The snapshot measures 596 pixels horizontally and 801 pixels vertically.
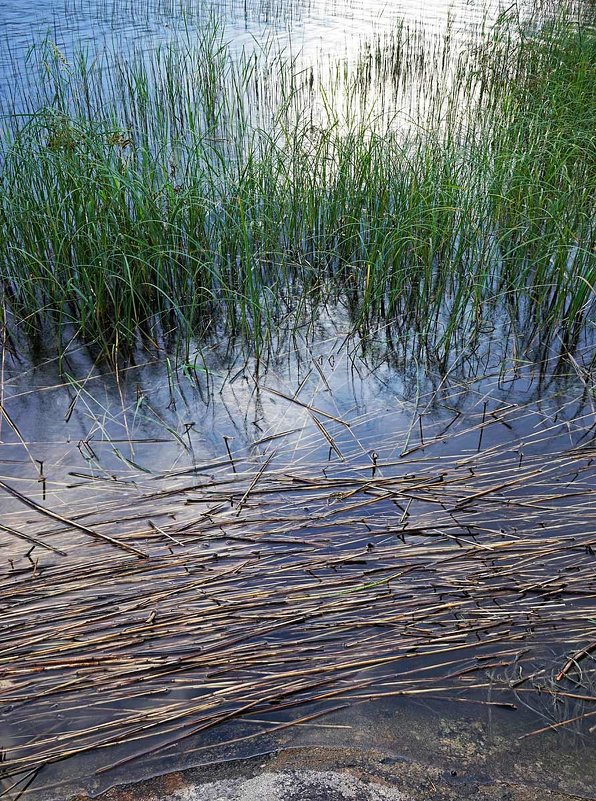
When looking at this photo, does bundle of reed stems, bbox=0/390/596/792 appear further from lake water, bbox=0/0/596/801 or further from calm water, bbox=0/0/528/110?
calm water, bbox=0/0/528/110

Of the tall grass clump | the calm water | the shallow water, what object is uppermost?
the calm water

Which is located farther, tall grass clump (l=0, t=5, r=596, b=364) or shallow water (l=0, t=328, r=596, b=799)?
tall grass clump (l=0, t=5, r=596, b=364)

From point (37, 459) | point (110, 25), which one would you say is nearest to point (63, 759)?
point (37, 459)

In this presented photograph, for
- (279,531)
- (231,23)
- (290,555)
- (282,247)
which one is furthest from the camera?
(231,23)

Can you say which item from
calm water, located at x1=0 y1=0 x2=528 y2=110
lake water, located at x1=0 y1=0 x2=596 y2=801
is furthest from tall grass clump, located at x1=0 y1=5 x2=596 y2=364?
calm water, located at x1=0 y1=0 x2=528 y2=110

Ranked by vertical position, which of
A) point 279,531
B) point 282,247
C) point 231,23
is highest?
point 231,23

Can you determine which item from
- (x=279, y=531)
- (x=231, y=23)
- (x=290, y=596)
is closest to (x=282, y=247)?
(x=279, y=531)

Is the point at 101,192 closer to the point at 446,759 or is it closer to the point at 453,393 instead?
the point at 453,393

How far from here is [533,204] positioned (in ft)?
14.2

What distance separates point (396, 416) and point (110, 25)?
9252 mm

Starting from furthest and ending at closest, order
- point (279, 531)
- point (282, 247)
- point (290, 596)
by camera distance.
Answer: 1. point (282, 247)
2. point (279, 531)
3. point (290, 596)

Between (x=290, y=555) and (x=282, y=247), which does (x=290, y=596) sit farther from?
(x=282, y=247)

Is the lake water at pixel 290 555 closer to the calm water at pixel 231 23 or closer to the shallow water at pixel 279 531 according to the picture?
the shallow water at pixel 279 531

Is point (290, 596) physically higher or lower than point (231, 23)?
lower
